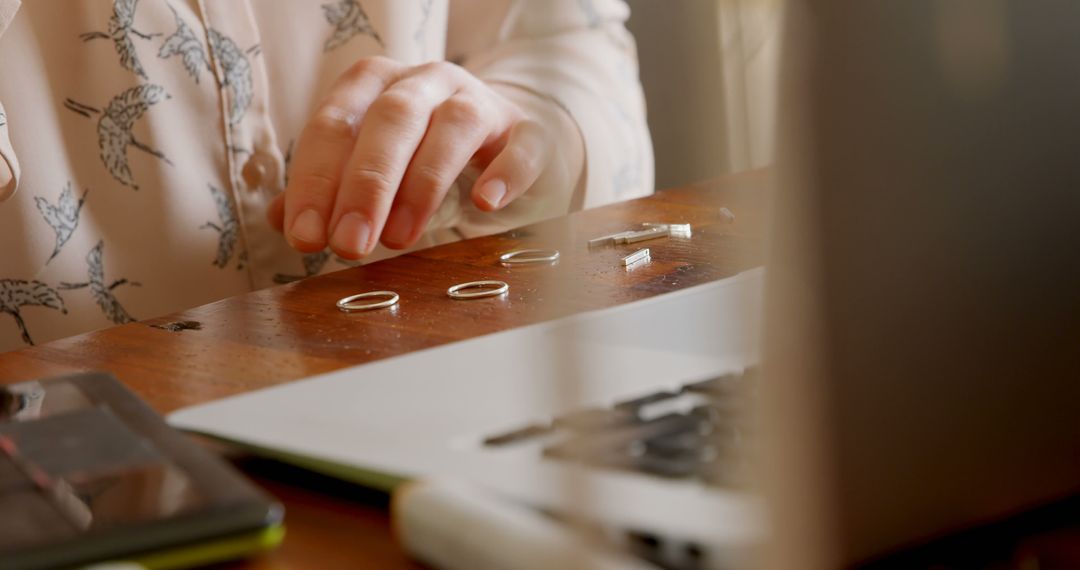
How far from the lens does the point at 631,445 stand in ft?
0.72

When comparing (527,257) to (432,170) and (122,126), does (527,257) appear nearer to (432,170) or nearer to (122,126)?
(432,170)

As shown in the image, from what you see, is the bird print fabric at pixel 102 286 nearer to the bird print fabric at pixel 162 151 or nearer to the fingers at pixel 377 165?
the bird print fabric at pixel 162 151

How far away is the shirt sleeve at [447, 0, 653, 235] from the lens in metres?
0.67

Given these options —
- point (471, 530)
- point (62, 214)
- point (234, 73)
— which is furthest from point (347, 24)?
point (471, 530)

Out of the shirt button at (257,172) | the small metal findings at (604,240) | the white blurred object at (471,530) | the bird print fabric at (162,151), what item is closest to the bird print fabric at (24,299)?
the bird print fabric at (162,151)

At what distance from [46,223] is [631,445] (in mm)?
543

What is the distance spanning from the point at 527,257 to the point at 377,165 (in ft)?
0.24

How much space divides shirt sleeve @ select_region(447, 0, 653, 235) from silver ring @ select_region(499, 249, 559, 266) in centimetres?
15

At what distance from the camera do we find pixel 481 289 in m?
0.45

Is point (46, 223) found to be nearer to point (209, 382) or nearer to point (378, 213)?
point (378, 213)

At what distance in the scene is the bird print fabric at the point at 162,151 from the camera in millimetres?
678

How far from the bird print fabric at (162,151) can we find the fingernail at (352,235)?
0.14m

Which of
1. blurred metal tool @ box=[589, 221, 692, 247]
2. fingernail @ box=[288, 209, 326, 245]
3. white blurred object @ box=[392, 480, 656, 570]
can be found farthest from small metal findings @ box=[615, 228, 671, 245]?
white blurred object @ box=[392, 480, 656, 570]

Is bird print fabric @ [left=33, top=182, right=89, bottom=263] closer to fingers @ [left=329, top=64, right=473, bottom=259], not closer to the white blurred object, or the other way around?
fingers @ [left=329, top=64, right=473, bottom=259]
